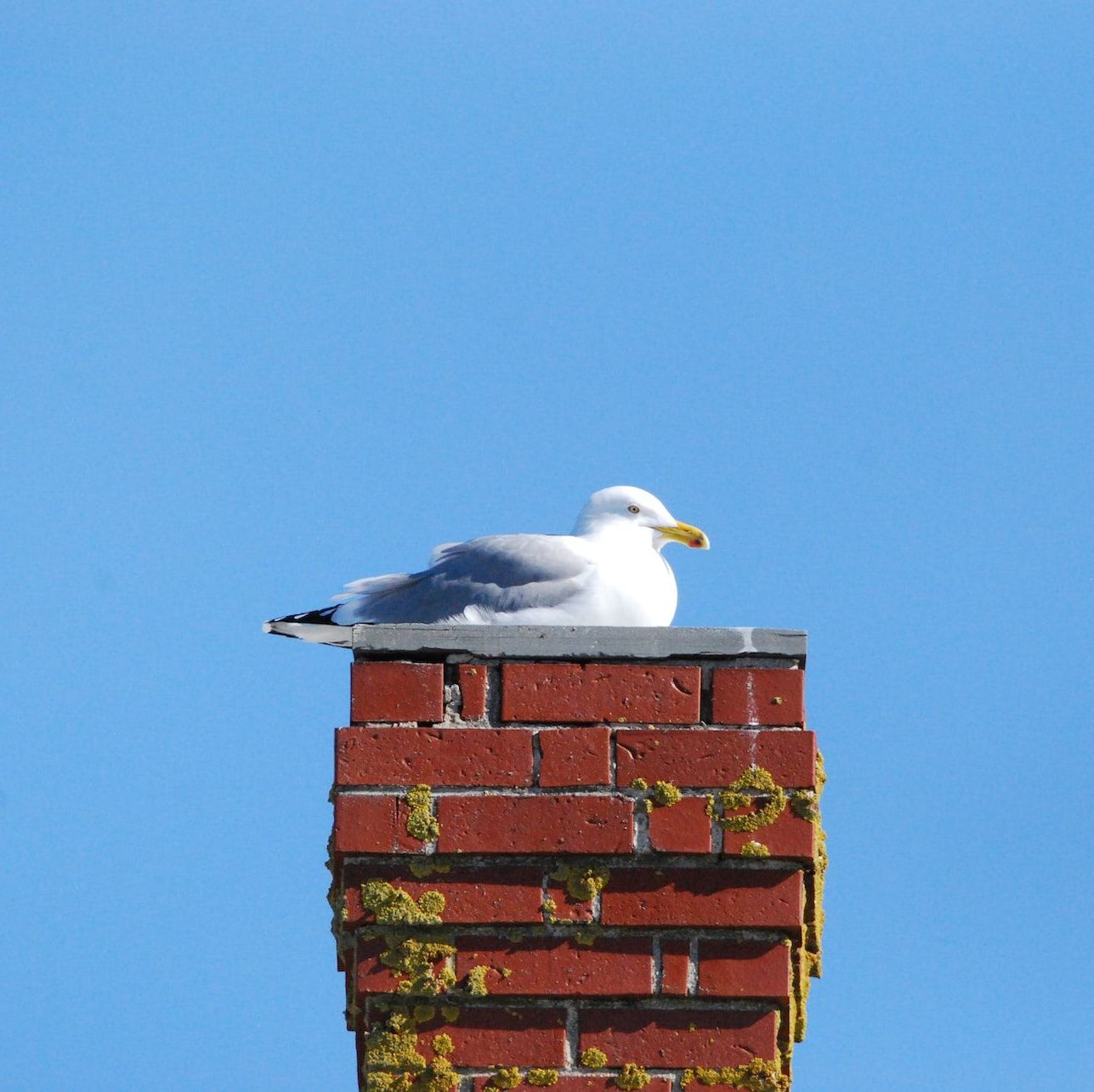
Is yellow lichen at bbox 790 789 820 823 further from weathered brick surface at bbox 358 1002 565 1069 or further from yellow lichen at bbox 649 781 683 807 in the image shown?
weathered brick surface at bbox 358 1002 565 1069

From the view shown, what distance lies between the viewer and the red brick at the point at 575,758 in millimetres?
3307

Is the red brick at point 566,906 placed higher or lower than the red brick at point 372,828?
lower

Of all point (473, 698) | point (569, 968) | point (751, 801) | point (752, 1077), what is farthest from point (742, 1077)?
A: point (473, 698)

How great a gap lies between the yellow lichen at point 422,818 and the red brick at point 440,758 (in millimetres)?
28

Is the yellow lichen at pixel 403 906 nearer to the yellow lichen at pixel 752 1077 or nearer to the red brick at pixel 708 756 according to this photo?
the red brick at pixel 708 756

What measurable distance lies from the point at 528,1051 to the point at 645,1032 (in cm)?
23

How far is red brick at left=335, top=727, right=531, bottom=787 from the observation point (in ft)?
10.9

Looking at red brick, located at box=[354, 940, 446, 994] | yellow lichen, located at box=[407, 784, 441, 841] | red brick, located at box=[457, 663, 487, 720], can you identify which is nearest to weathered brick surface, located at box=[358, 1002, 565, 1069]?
red brick, located at box=[354, 940, 446, 994]

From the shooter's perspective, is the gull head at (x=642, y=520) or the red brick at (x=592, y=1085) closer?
the red brick at (x=592, y=1085)

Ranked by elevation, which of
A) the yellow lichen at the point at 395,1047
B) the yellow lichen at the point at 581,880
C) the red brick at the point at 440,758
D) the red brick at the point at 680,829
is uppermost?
the red brick at the point at 440,758

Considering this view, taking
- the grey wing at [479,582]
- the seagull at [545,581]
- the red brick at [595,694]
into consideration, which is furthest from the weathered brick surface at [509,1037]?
the grey wing at [479,582]

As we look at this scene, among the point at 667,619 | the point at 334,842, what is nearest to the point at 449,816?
the point at 334,842

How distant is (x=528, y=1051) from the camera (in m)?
3.31

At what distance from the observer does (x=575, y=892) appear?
3.29 m
